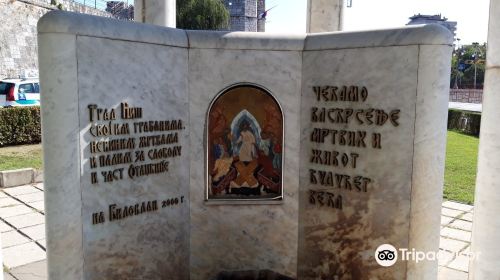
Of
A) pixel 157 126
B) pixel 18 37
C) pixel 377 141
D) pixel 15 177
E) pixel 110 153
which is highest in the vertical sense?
pixel 18 37

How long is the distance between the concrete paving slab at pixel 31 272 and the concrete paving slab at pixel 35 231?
0.94 m

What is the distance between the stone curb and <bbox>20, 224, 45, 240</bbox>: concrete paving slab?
2.83 meters

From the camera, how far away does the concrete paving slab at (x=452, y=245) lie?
592cm

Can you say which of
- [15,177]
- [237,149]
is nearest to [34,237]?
[15,177]

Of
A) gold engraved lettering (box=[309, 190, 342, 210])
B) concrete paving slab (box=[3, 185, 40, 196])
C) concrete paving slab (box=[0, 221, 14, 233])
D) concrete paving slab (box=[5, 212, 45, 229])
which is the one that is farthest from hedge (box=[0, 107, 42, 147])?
gold engraved lettering (box=[309, 190, 342, 210])

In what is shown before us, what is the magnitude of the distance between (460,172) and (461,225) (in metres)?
4.41

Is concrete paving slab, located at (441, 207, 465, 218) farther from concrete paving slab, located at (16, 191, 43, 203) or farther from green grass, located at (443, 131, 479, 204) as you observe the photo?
concrete paving slab, located at (16, 191, 43, 203)

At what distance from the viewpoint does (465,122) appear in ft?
71.1

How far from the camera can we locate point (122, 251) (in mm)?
4156

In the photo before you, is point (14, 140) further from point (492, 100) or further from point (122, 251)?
point (492, 100)

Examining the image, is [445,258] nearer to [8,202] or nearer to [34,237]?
[34,237]

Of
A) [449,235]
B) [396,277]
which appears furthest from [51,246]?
[449,235]

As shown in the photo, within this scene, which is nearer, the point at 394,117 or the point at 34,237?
the point at 394,117

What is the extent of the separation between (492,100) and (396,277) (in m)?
2.03
